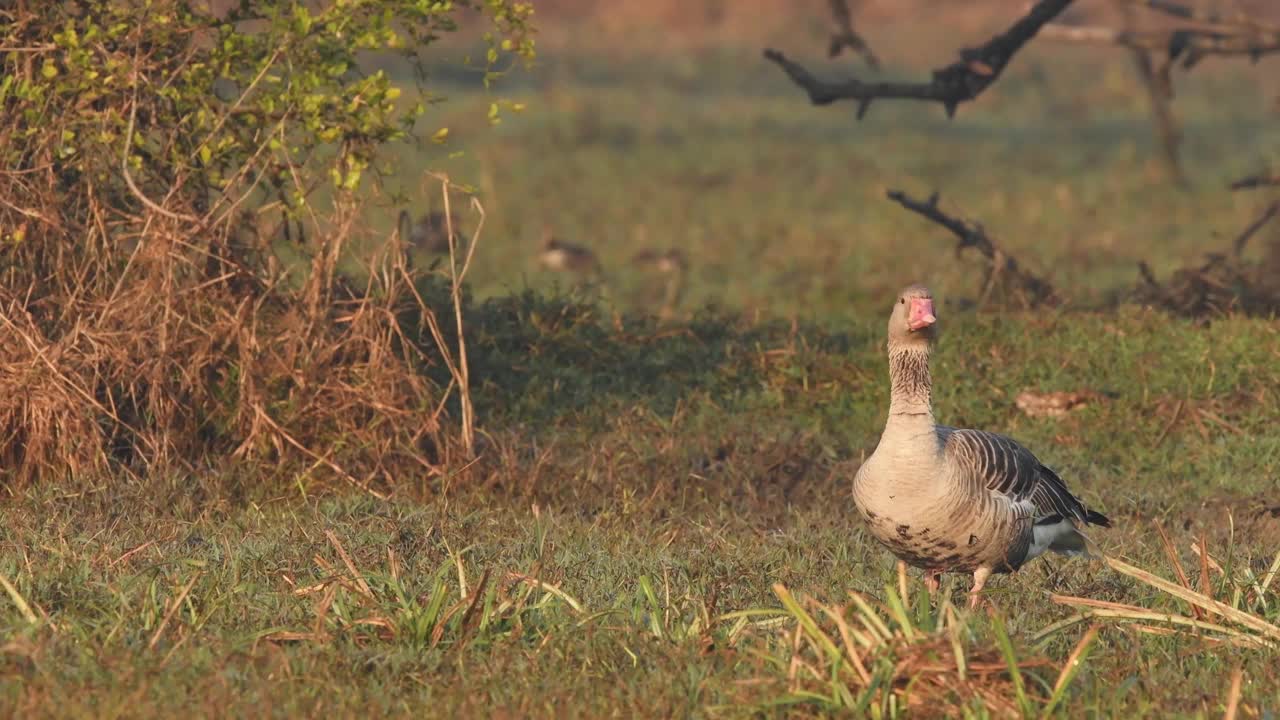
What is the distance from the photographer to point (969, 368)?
365 inches

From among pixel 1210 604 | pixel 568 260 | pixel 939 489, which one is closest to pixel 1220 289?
pixel 568 260

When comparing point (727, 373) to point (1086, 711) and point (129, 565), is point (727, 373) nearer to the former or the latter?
point (129, 565)

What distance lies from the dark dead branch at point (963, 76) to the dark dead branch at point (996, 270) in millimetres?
591

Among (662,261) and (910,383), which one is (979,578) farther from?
(662,261)

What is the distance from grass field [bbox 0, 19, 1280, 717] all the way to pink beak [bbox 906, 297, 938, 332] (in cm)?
91

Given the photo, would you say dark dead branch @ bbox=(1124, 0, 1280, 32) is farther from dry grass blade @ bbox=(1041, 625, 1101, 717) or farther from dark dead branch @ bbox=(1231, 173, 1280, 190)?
dry grass blade @ bbox=(1041, 625, 1101, 717)

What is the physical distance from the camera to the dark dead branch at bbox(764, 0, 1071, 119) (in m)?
10.1

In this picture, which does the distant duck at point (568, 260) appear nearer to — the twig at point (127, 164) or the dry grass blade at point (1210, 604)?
the twig at point (127, 164)

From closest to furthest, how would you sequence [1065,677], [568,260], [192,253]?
1. [1065,677]
2. [192,253]
3. [568,260]

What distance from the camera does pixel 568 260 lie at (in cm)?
1321

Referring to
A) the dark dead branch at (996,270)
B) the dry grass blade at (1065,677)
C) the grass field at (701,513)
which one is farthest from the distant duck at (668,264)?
the dry grass blade at (1065,677)

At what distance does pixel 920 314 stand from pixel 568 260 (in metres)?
7.47

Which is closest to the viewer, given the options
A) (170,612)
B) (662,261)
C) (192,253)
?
(170,612)

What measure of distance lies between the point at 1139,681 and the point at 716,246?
9.67 m
